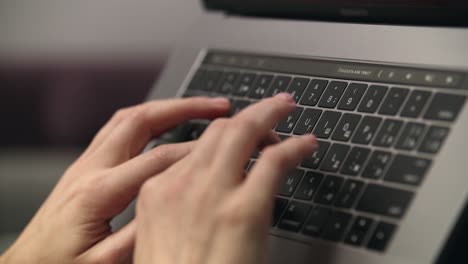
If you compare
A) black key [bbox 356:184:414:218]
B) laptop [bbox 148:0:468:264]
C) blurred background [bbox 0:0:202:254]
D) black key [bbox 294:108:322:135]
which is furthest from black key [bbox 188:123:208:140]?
blurred background [bbox 0:0:202:254]

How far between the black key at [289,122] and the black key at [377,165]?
0.33 feet

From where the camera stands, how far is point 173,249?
19.9 inches

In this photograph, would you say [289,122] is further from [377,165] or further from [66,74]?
[66,74]

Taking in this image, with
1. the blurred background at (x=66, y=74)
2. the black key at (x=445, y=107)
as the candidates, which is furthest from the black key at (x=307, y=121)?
the blurred background at (x=66, y=74)

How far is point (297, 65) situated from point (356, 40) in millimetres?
59

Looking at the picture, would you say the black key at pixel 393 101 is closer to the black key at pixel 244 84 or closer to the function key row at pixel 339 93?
the function key row at pixel 339 93

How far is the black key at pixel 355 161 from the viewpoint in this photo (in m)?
0.55

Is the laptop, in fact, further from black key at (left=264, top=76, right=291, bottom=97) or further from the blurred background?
the blurred background

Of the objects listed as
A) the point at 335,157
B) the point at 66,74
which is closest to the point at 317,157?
the point at 335,157

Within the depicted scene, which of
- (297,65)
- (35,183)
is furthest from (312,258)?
(35,183)

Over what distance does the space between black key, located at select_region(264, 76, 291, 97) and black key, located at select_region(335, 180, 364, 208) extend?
14 cm

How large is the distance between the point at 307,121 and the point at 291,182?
63 millimetres

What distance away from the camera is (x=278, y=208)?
58cm

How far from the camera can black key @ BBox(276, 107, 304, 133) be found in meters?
0.63
